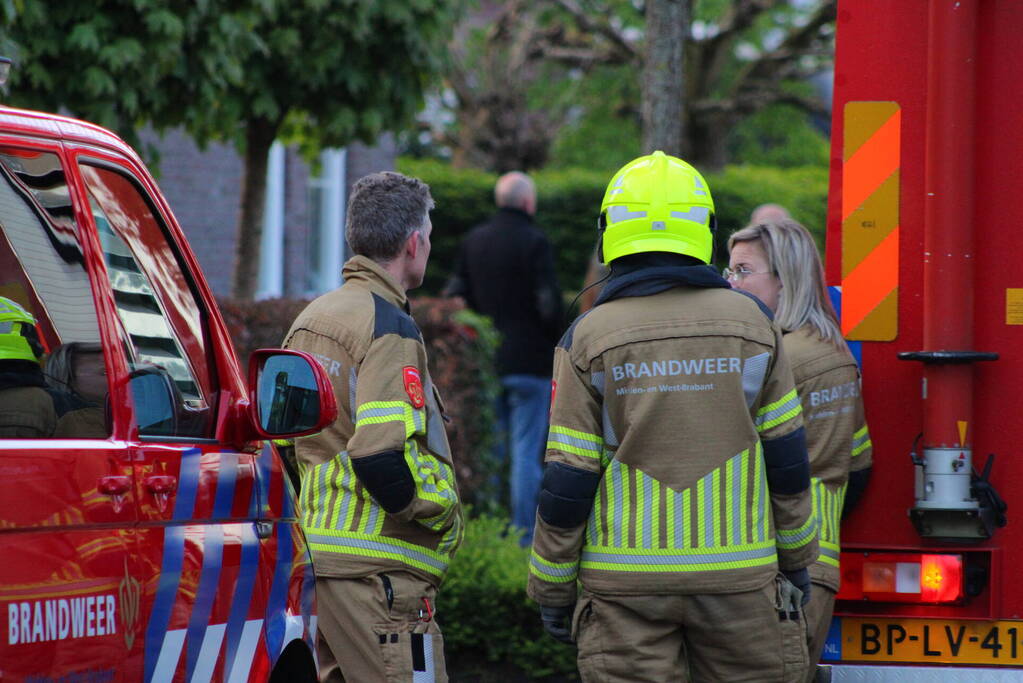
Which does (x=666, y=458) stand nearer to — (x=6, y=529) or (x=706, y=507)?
(x=706, y=507)

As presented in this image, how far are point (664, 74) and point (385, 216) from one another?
462 centimetres

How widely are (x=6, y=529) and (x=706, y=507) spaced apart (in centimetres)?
167

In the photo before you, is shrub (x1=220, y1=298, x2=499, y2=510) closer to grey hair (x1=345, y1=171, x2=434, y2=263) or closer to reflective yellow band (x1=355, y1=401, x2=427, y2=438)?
grey hair (x1=345, y1=171, x2=434, y2=263)

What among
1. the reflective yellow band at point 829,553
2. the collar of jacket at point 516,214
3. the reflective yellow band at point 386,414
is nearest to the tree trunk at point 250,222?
the collar of jacket at point 516,214

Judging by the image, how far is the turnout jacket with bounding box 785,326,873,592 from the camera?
4.16 meters

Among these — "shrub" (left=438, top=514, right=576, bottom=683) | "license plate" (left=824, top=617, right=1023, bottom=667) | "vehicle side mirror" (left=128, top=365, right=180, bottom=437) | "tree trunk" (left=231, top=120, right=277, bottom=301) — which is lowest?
"shrub" (left=438, top=514, right=576, bottom=683)

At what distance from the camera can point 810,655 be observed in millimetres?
4141

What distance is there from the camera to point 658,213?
3.59 meters

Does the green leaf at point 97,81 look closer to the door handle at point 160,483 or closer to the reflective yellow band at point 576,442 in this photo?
the reflective yellow band at point 576,442

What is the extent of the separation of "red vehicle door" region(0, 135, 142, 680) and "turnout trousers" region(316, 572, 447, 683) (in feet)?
4.28

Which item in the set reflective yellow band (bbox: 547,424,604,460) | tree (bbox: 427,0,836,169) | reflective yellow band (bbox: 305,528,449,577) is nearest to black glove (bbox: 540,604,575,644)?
reflective yellow band (bbox: 547,424,604,460)

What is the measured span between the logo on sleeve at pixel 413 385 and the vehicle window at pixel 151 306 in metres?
0.72

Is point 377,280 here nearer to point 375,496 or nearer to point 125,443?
point 375,496

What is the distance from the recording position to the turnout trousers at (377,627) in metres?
4.01
